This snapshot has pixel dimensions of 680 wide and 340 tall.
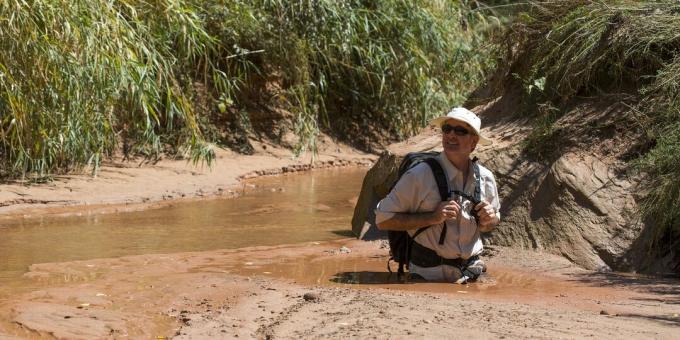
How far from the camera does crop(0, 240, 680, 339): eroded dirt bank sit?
5.09m

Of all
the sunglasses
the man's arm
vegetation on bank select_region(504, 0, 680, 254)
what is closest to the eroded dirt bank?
the man's arm

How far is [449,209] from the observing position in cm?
627

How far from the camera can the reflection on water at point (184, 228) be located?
8141 millimetres

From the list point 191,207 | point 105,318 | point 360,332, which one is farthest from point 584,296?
point 191,207

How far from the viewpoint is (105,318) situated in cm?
547

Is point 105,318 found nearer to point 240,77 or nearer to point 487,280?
point 487,280

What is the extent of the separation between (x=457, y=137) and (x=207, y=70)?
337 inches

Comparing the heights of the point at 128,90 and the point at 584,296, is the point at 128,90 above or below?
above

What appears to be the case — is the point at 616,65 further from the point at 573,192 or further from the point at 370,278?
the point at 370,278

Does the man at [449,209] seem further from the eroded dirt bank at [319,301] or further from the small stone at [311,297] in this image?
the small stone at [311,297]

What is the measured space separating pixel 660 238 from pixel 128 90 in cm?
593

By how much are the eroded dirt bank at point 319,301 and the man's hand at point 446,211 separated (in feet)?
1.31

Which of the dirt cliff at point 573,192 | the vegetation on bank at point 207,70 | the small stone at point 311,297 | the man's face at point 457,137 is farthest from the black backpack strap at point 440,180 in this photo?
the vegetation on bank at point 207,70

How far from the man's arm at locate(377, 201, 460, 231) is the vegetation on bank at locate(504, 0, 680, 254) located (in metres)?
1.76
